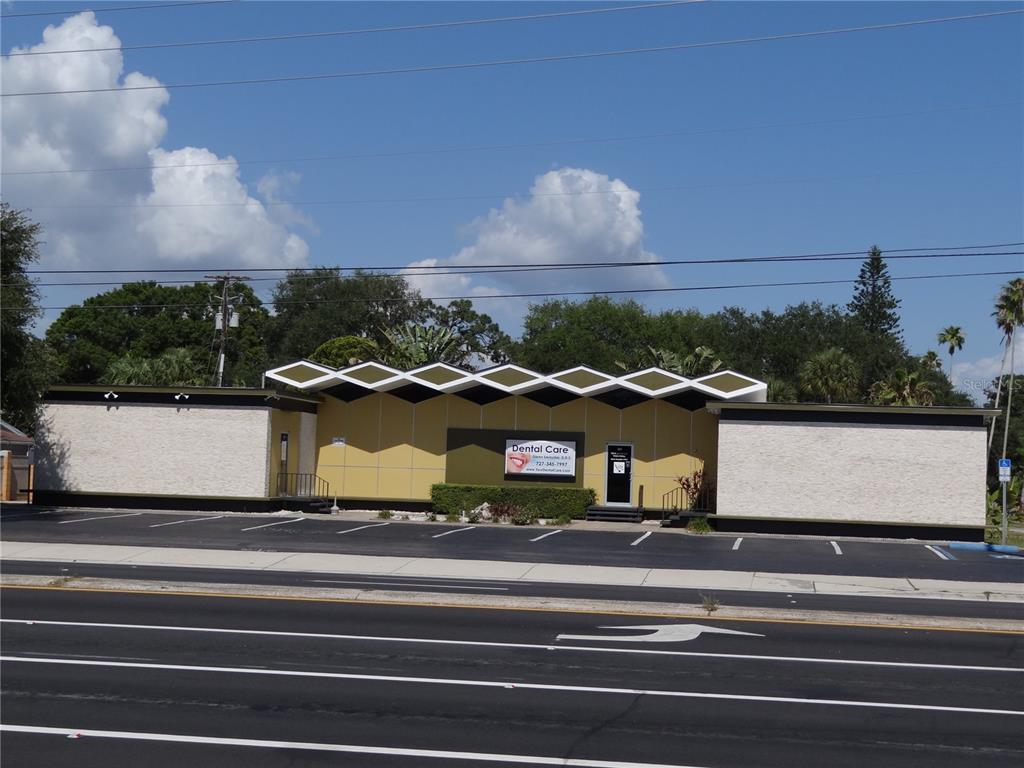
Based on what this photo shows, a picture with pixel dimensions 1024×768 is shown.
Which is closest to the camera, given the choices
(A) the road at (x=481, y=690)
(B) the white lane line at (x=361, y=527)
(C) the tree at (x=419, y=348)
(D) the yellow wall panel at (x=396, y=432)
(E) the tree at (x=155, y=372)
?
(A) the road at (x=481, y=690)

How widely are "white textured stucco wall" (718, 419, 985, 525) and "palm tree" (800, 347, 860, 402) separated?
31.2 meters

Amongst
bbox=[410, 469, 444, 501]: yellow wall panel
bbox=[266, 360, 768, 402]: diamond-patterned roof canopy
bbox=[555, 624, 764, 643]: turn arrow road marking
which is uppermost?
bbox=[266, 360, 768, 402]: diamond-patterned roof canopy

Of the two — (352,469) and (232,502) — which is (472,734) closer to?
(232,502)

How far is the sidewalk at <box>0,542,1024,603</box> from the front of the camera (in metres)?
20.0

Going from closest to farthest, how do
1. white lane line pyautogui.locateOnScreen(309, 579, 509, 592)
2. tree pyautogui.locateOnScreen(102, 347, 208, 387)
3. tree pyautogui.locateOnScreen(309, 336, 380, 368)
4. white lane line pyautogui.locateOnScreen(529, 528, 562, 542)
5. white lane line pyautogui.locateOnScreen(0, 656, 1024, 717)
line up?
white lane line pyautogui.locateOnScreen(0, 656, 1024, 717), white lane line pyautogui.locateOnScreen(309, 579, 509, 592), white lane line pyautogui.locateOnScreen(529, 528, 562, 542), tree pyautogui.locateOnScreen(102, 347, 208, 387), tree pyautogui.locateOnScreen(309, 336, 380, 368)

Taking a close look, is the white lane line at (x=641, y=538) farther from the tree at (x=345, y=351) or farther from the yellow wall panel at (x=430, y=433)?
the tree at (x=345, y=351)

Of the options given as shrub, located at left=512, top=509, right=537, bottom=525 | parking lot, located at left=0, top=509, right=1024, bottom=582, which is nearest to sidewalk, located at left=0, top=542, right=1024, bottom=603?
parking lot, located at left=0, top=509, right=1024, bottom=582

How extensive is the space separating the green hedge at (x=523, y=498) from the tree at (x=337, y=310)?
50557 millimetres

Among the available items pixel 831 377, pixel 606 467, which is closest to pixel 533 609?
pixel 606 467

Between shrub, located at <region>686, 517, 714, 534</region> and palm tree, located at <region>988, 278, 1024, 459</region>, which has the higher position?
palm tree, located at <region>988, 278, 1024, 459</region>

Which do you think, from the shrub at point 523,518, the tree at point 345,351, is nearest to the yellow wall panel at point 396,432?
the shrub at point 523,518

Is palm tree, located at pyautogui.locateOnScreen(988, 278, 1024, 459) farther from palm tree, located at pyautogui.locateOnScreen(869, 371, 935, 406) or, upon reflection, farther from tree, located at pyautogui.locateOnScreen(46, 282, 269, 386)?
tree, located at pyautogui.locateOnScreen(46, 282, 269, 386)

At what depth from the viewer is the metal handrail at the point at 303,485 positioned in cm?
3752

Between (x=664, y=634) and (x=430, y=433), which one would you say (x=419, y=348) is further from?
(x=664, y=634)
